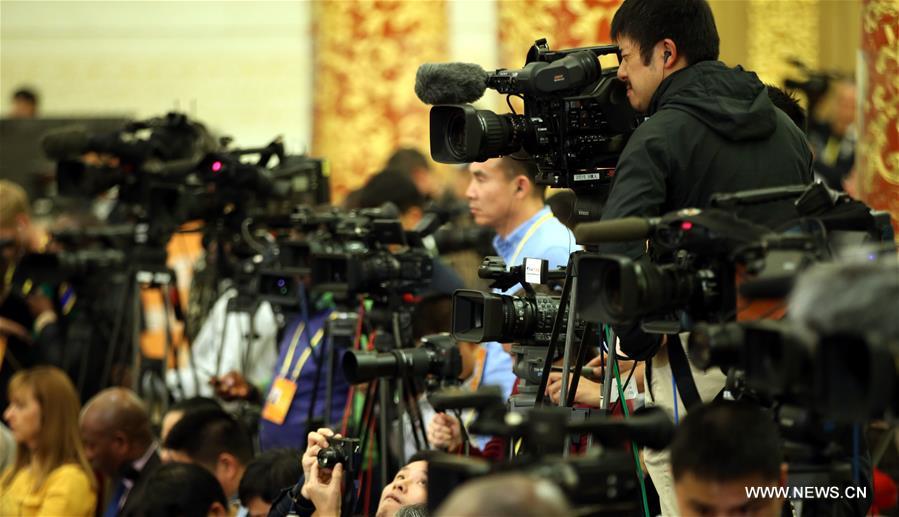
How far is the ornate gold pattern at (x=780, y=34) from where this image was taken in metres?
9.63

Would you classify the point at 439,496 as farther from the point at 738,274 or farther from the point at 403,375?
the point at 403,375

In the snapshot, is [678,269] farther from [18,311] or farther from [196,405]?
[18,311]

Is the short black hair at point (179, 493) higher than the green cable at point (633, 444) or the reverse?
the reverse

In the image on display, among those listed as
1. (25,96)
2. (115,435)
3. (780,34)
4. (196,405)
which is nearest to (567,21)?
(196,405)

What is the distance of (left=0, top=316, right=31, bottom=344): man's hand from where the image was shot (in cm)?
614

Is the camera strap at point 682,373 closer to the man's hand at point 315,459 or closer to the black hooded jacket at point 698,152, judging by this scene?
the black hooded jacket at point 698,152

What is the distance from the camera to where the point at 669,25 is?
3232 millimetres

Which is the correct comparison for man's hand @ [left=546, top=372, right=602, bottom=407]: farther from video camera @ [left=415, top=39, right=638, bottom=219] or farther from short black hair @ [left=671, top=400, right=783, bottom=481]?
short black hair @ [left=671, top=400, right=783, bottom=481]

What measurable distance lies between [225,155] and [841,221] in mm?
3088

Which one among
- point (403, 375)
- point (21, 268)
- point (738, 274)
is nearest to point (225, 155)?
point (21, 268)

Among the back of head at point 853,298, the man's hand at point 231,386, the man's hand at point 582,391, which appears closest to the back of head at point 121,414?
the man's hand at point 231,386

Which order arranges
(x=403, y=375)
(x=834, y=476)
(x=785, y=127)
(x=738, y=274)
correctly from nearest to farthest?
(x=834, y=476), (x=738, y=274), (x=785, y=127), (x=403, y=375)

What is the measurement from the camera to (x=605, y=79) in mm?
3408

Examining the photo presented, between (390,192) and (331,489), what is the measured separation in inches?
103
